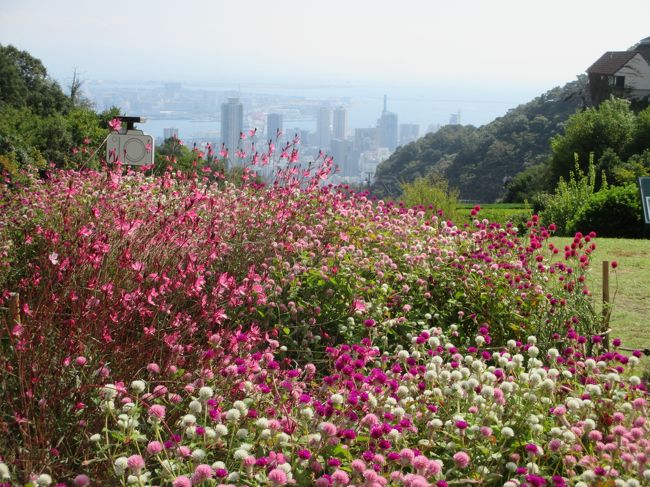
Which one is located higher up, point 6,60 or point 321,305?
point 6,60

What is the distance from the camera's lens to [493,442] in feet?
7.52

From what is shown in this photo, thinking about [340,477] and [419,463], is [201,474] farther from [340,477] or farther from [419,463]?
[419,463]

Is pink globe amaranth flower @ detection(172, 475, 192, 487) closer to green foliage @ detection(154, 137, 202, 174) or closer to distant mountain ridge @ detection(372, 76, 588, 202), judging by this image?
green foliage @ detection(154, 137, 202, 174)

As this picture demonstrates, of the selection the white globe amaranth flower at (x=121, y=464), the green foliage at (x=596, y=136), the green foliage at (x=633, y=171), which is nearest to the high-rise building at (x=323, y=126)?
the green foliage at (x=596, y=136)

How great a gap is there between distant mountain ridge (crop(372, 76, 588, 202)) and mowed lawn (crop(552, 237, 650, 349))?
3467 centimetres

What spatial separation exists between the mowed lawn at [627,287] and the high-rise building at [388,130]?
294 ft

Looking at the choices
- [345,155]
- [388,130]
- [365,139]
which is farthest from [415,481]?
[388,130]

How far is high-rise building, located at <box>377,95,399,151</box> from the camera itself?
102 m

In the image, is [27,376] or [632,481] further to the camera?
[27,376]

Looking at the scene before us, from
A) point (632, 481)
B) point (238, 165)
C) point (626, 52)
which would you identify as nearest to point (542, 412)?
point (632, 481)

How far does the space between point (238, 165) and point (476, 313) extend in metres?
2.88

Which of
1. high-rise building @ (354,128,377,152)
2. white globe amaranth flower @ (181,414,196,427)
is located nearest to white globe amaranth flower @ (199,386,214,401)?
white globe amaranth flower @ (181,414,196,427)

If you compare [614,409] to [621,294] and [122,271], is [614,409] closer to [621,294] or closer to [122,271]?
[122,271]

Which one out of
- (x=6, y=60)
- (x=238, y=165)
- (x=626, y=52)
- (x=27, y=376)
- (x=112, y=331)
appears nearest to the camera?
(x=27, y=376)
